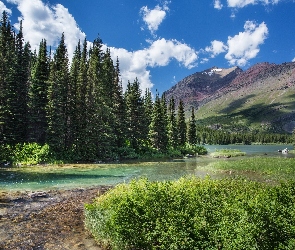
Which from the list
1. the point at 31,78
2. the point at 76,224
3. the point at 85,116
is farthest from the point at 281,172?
the point at 31,78

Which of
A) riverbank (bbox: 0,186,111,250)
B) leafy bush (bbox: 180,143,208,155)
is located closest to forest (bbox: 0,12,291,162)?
leafy bush (bbox: 180,143,208,155)

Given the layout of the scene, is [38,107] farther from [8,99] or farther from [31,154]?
[31,154]

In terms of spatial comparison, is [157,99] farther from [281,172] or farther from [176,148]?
[281,172]

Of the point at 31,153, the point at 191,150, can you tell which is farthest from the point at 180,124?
the point at 31,153

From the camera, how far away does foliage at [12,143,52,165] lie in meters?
45.6

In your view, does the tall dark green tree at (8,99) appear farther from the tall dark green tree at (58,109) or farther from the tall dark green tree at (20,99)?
the tall dark green tree at (58,109)

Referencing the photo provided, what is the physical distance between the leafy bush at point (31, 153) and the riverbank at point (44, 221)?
24107 millimetres

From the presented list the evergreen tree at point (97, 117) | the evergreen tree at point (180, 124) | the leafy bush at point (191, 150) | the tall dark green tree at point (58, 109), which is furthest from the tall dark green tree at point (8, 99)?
the evergreen tree at point (180, 124)

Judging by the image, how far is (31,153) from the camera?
47688 millimetres

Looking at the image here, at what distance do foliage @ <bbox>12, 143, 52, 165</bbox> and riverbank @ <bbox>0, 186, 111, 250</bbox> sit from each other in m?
24.1

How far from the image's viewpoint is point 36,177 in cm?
3306

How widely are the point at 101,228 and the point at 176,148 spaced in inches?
2806

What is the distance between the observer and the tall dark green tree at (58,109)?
51719 millimetres

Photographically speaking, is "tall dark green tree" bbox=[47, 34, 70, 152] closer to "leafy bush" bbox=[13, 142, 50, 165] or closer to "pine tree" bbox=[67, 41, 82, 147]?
"pine tree" bbox=[67, 41, 82, 147]
